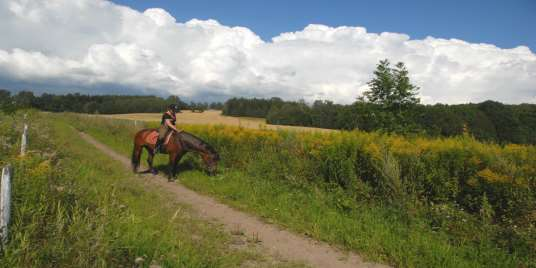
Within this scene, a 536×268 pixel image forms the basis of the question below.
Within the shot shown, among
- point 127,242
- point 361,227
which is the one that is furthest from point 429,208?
point 127,242

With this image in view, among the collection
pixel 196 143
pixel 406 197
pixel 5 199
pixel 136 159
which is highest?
pixel 5 199

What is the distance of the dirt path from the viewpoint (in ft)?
14.4

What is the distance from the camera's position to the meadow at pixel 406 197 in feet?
15.0

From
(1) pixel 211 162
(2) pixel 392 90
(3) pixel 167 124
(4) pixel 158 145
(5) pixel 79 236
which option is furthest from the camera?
(2) pixel 392 90

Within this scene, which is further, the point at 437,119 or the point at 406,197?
the point at 437,119

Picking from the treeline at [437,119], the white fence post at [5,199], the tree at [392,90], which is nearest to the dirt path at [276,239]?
the white fence post at [5,199]

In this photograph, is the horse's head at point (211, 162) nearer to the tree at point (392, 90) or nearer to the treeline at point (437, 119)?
the treeline at point (437, 119)

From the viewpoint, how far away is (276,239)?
5133 millimetres

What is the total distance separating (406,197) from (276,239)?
2.72 meters

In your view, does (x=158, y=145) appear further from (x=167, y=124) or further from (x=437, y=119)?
(x=437, y=119)

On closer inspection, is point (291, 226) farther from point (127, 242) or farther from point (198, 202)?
point (127, 242)

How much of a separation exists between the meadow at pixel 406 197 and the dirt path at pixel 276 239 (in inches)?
9.7

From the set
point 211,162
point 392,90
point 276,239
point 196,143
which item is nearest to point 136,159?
point 196,143

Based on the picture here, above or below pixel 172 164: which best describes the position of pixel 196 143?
above
